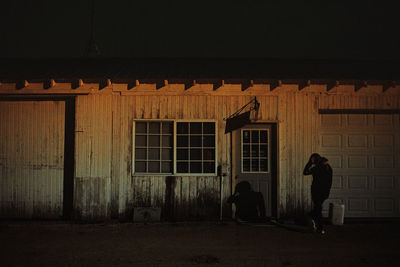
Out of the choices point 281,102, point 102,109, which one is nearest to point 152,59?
point 102,109

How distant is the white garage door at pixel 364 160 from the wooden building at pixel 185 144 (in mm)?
25

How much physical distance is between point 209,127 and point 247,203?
205cm

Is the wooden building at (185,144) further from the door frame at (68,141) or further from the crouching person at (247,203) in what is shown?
the crouching person at (247,203)

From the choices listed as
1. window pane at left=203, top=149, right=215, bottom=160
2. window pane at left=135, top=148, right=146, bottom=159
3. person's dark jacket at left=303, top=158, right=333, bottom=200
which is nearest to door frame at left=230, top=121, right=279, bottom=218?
window pane at left=203, top=149, right=215, bottom=160

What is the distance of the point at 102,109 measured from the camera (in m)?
8.96

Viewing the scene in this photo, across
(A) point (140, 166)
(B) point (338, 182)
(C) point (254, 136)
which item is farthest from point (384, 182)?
(A) point (140, 166)

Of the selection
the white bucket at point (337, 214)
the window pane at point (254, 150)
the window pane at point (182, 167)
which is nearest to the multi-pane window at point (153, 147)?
the window pane at point (182, 167)

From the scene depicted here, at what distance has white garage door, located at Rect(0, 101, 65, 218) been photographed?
9.00 metres

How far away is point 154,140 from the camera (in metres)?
9.09

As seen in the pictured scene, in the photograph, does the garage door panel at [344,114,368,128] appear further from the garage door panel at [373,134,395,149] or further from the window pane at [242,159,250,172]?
the window pane at [242,159,250,172]

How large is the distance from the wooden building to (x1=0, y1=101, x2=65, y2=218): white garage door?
24 millimetres

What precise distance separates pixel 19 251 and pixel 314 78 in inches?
277

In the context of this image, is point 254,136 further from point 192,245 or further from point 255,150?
point 192,245

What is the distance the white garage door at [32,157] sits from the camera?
9.00 m
